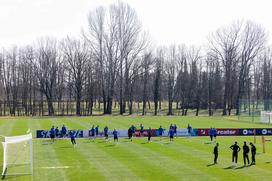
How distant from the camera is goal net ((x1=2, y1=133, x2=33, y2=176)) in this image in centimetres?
2484

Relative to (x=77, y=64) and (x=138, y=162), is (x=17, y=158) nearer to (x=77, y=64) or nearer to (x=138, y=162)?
(x=138, y=162)

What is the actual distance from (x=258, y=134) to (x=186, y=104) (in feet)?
167

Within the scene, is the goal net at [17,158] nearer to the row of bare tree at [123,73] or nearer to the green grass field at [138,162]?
the green grass field at [138,162]

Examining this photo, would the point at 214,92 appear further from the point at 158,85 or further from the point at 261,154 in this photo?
the point at 261,154

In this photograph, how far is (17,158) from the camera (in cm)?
2830

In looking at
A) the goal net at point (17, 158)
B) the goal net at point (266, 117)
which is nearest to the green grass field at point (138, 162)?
the goal net at point (17, 158)

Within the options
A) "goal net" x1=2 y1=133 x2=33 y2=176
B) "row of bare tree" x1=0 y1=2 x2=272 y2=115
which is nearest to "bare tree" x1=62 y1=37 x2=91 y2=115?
"row of bare tree" x1=0 y1=2 x2=272 y2=115

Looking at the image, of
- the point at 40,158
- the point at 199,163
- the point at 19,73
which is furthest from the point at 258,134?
Result: the point at 19,73

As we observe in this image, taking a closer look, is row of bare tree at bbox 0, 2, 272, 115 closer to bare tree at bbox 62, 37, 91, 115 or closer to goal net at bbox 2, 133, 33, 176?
bare tree at bbox 62, 37, 91, 115

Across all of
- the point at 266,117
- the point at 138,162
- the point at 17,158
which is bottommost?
the point at 138,162

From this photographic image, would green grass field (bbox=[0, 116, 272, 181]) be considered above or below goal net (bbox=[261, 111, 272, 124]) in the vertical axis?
below

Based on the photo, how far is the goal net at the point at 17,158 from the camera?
2484 centimetres

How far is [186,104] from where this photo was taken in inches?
3898

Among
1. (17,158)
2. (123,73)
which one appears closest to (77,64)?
(123,73)
